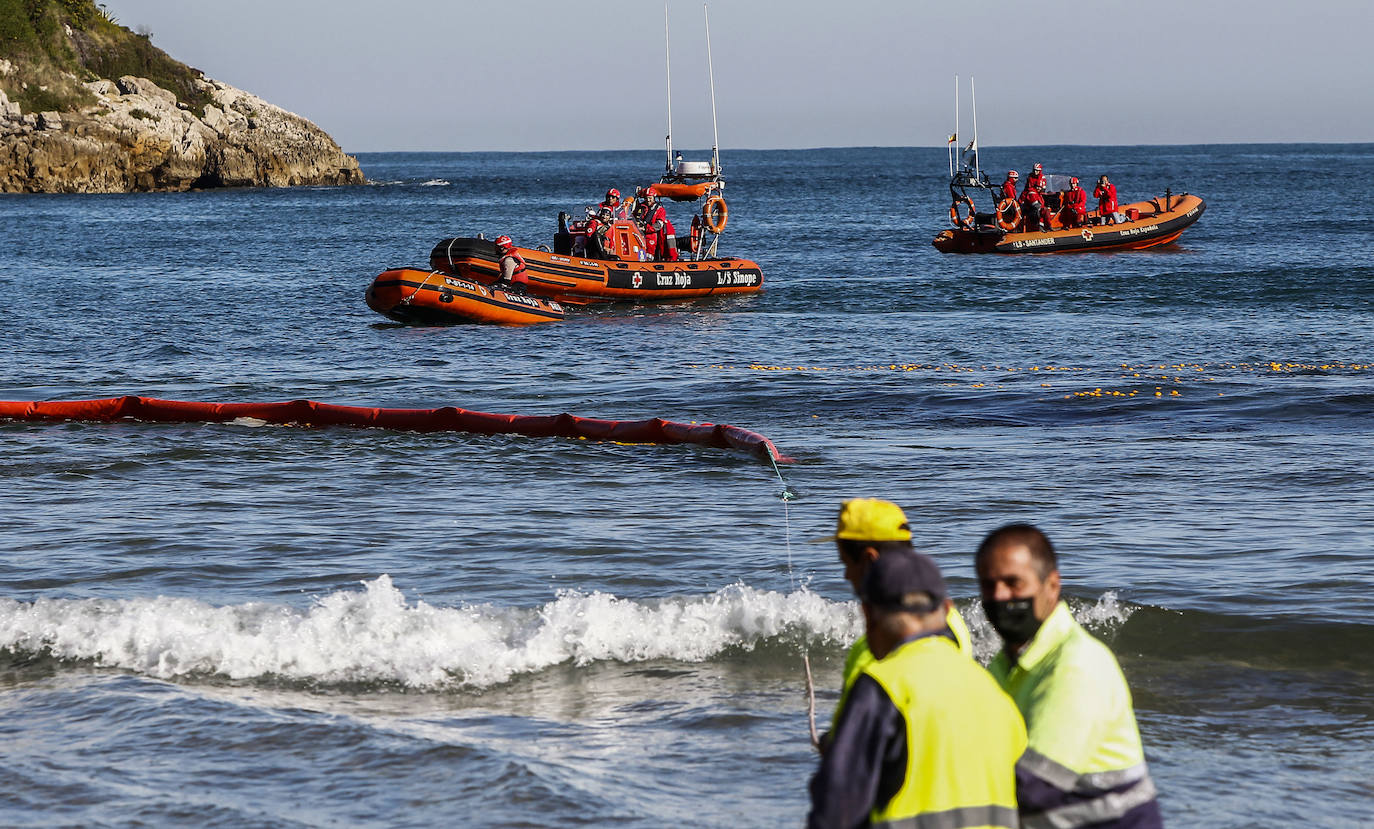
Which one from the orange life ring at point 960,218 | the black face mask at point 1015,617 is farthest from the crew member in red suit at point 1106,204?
the black face mask at point 1015,617

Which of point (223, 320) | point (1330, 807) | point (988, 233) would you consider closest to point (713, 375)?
point (223, 320)

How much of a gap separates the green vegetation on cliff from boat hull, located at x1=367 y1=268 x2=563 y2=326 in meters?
65.3

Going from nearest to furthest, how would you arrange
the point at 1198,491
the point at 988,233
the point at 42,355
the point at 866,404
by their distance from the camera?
1. the point at 1198,491
2. the point at 866,404
3. the point at 42,355
4. the point at 988,233

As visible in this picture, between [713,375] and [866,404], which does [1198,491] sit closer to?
[866,404]

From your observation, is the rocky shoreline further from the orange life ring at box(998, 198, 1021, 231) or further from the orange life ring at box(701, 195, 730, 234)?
the orange life ring at box(701, 195, 730, 234)

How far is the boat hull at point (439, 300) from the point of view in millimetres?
22969

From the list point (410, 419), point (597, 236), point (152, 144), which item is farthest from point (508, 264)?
point (152, 144)

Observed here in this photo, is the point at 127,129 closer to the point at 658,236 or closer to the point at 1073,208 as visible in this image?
the point at 1073,208

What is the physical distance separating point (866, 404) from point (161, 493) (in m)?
7.32

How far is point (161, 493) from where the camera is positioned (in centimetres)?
1098

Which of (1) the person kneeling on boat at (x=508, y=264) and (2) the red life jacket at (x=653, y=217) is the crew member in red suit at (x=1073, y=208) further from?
(1) the person kneeling on boat at (x=508, y=264)

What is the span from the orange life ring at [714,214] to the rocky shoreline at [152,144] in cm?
6200

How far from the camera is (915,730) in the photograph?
273 centimetres

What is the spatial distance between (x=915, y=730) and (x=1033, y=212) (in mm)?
34376
